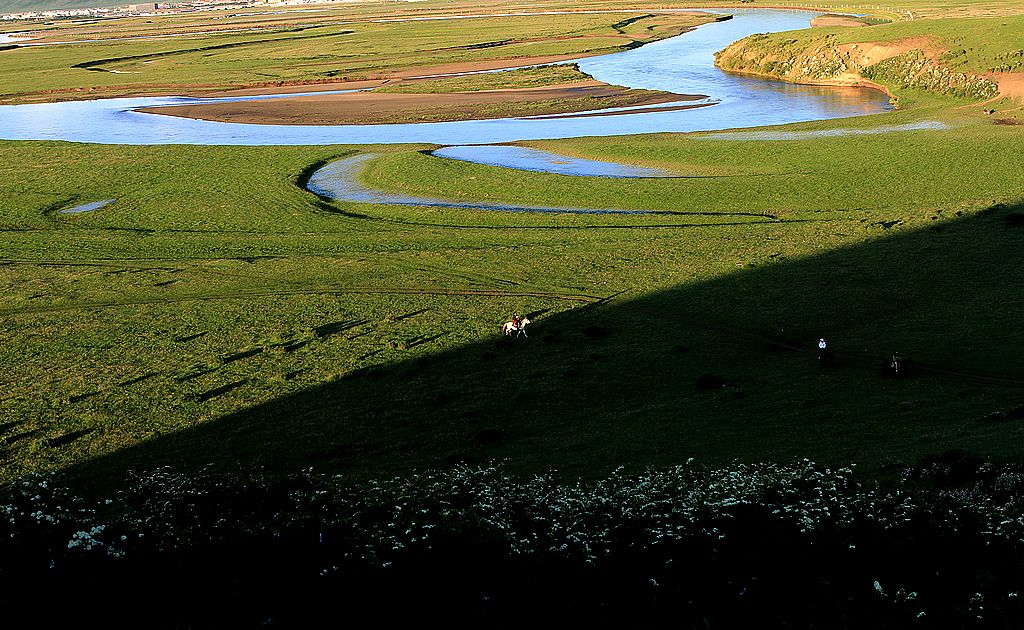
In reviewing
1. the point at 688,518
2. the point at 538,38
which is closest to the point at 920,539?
the point at 688,518

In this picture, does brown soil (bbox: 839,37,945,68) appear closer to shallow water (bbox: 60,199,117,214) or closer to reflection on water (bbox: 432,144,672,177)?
reflection on water (bbox: 432,144,672,177)

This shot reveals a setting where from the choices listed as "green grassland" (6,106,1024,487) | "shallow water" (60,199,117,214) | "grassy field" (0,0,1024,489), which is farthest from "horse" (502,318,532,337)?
"shallow water" (60,199,117,214)

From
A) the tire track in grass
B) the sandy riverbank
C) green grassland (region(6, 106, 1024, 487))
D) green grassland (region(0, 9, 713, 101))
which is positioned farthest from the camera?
green grassland (region(0, 9, 713, 101))

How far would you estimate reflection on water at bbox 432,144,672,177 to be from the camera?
7219cm

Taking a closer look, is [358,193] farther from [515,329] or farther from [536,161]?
[515,329]

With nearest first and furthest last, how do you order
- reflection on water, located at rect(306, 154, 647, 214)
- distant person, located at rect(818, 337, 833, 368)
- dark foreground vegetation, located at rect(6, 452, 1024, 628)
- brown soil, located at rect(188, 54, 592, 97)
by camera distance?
dark foreground vegetation, located at rect(6, 452, 1024, 628) → distant person, located at rect(818, 337, 833, 368) → reflection on water, located at rect(306, 154, 647, 214) → brown soil, located at rect(188, 54, 592, 97)

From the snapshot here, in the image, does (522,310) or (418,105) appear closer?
(522,310)

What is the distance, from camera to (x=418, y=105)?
112188 millimetres

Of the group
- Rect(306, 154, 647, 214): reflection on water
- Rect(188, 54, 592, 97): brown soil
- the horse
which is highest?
Rect(188, 54, 592, 97): brown soil

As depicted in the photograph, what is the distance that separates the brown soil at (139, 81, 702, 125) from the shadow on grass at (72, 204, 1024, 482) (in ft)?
210

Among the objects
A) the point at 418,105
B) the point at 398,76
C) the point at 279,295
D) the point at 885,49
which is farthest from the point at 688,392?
the point at 398,76

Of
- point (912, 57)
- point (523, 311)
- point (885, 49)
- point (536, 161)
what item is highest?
point (885, 49)

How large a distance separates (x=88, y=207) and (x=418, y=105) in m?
50.3

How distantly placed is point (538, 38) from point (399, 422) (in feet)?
520
